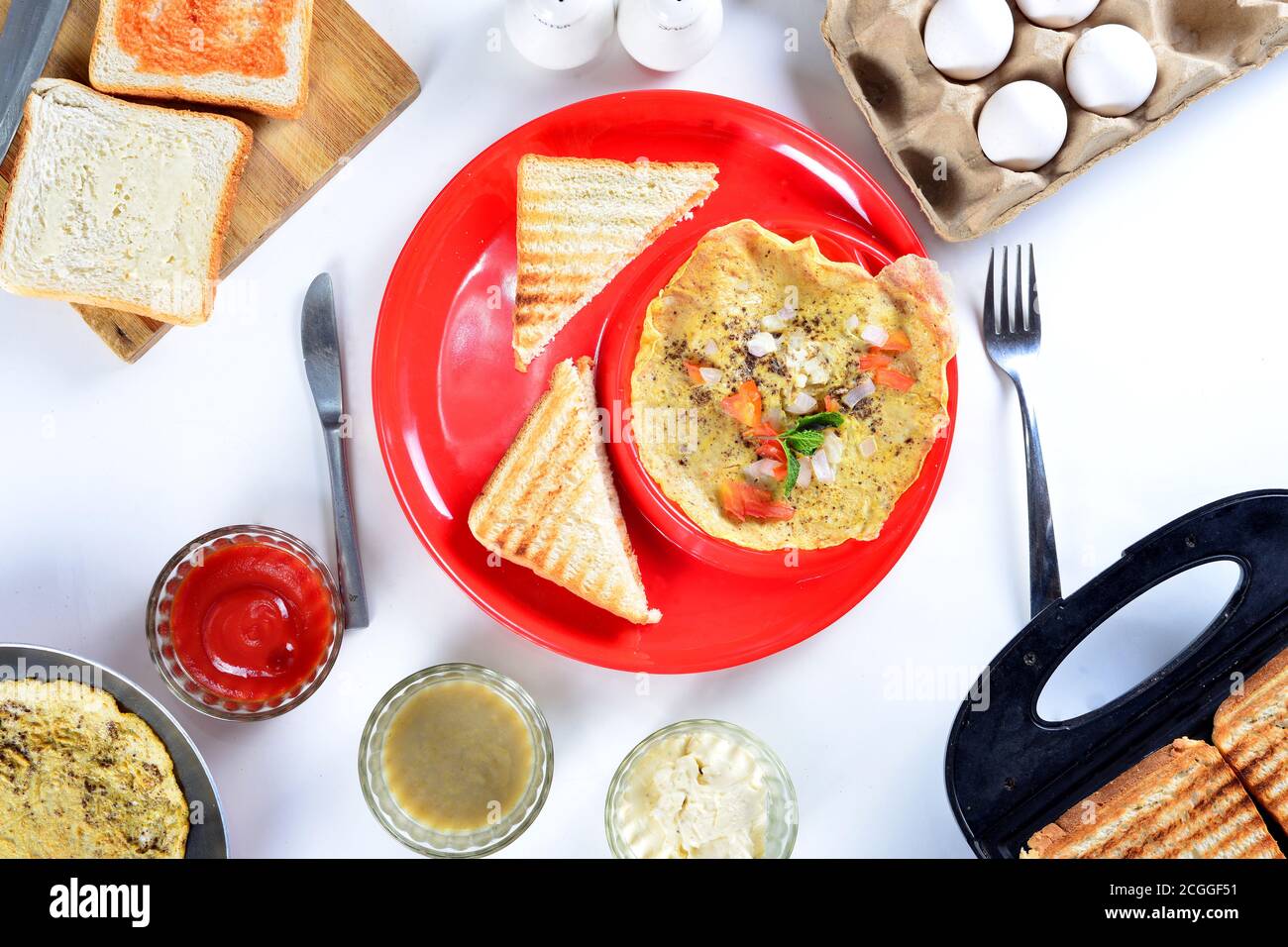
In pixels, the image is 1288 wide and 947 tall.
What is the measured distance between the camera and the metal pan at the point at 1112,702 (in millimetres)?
2598

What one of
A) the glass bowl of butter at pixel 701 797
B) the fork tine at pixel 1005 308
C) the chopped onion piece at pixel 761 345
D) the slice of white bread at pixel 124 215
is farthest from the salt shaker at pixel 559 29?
the glass bowl of butter at pixel 701 797

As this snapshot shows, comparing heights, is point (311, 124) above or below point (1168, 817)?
above

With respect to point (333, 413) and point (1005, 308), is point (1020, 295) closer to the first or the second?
point (1005, 308)

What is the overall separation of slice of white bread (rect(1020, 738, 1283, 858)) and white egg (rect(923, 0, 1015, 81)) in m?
1.74

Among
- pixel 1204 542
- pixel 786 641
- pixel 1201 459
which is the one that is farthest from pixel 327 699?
pixel 1201 459

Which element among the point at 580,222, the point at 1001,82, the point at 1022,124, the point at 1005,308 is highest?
the point at 1001,82

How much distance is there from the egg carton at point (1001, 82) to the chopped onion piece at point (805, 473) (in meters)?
0.72

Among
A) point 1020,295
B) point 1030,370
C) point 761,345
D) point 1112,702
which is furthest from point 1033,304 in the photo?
point 1112,702

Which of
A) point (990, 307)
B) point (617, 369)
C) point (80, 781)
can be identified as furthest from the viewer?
point (990, 307)

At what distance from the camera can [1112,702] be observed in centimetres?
263

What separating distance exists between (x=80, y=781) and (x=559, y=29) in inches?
83.1

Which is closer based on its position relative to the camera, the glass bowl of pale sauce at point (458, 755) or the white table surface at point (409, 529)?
the glass bowl of pale sauce at point (458, 755)

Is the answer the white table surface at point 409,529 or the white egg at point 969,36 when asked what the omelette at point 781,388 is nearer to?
the white table surface at point 409,529
